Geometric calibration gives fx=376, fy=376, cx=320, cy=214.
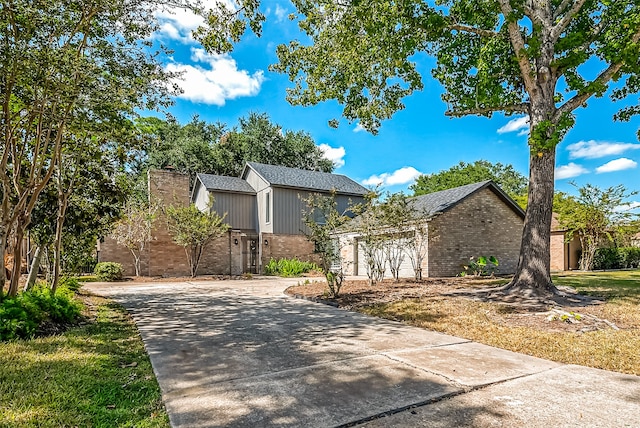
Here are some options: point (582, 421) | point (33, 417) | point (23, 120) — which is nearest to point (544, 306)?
point (582, 421)

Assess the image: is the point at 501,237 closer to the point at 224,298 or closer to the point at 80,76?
the point at 224,298

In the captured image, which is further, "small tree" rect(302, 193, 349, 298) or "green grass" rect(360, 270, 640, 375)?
"small tree" rect(302, 193, 349, 298)

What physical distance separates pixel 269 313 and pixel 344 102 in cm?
760

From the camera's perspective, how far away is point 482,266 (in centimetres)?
1540

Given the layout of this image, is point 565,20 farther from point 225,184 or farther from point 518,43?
point 225,184

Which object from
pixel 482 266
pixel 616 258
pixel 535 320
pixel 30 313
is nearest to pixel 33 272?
pixel 30 313

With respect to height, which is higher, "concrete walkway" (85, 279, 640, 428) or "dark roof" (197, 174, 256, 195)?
"dark roof" (197, 174, 256, 195)

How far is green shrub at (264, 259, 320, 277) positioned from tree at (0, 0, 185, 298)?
13.7 meters

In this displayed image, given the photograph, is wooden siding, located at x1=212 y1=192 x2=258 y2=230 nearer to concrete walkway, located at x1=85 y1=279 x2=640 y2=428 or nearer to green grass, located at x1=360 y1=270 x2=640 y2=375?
green grass, located at x1=360 y1=270 x2=640 y2=375

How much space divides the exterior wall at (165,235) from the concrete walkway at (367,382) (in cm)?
1345

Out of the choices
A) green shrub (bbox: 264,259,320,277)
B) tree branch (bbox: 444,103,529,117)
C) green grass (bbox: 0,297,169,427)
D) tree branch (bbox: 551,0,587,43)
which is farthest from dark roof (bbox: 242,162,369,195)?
green grass (bbox: 0,297,169,427)

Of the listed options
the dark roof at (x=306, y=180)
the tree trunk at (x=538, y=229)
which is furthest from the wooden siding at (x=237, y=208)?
the tree trunk at (x=538, y=229)

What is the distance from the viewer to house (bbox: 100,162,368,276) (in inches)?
732

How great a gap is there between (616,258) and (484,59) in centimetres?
2066
